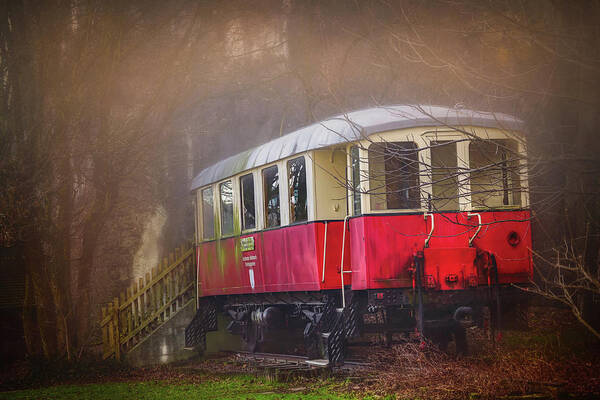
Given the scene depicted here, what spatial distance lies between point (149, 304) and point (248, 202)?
3.86 metres

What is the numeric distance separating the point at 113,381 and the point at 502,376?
6692mm

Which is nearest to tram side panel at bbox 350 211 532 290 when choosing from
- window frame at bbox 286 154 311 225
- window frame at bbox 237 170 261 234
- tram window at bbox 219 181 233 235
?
window frame at bbox 286 154 311 225

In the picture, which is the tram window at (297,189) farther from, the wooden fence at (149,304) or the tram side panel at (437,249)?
the wooden fence at (149,304)

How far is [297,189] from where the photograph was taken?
11.4 m

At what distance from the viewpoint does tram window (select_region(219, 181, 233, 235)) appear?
14.1 metres

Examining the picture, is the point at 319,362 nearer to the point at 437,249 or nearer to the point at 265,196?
the point at 437,249

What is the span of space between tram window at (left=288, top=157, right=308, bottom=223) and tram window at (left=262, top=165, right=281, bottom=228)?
0.48 meters

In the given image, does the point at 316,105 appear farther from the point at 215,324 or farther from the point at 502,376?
the point at 502,376

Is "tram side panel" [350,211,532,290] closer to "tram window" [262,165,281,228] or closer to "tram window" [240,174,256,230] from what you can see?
"tram window" [262,165,281,228]

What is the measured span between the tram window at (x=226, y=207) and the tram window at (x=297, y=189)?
2.61 metres

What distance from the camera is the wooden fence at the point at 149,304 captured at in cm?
1514

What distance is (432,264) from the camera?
32.3ft

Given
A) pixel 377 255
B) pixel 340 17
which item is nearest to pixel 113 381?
pixel 377 255

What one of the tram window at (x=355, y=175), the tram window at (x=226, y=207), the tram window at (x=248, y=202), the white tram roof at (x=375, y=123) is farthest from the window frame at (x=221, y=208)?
the tram window at (x=355, y=175)
